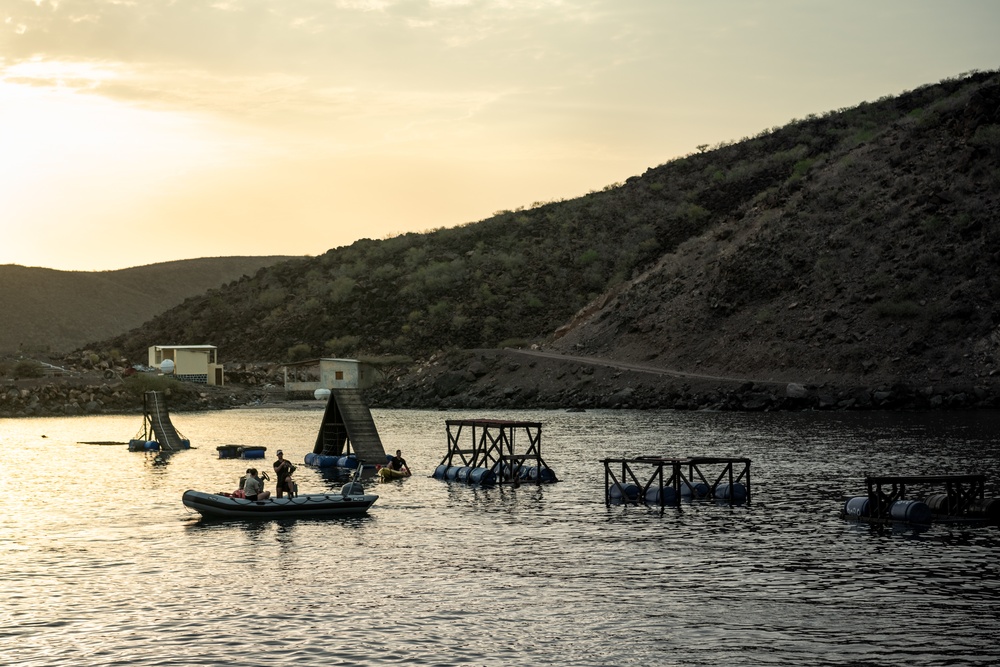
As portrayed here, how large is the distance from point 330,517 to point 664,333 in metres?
89.3

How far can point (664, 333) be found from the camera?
13100cm

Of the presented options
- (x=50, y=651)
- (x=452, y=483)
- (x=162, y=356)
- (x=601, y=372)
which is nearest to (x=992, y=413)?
(x=601, y=372)

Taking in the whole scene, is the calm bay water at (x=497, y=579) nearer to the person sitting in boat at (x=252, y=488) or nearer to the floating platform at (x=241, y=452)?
the person sitting in boat at (x=252, y=488)

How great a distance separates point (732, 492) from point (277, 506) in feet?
64.7

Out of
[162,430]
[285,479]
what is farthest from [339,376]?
[285,479]

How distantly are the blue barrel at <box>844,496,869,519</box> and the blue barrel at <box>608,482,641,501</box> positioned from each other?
9.33 m

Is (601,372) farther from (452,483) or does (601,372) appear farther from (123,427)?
(452,483)

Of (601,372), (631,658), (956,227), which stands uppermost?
(956,227)

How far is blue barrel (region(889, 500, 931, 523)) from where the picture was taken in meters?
42.1

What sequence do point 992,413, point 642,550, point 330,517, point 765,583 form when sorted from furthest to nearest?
point 992,413
point 330,517
point 642,550
point 765,583

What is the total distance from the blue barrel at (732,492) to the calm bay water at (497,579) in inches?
30.8

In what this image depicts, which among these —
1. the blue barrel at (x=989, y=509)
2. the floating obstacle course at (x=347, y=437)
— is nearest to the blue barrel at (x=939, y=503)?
the blue barrel at (x=989, y=509)

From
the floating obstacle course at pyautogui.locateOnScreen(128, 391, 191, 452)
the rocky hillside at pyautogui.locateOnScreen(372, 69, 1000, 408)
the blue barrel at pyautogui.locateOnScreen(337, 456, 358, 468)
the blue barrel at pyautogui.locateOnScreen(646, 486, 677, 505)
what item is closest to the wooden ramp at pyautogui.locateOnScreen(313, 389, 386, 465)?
the blue barrel at pyautogui.locateOnScreen(337, 456, 358, 468)

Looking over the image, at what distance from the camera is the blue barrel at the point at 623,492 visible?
163ft
